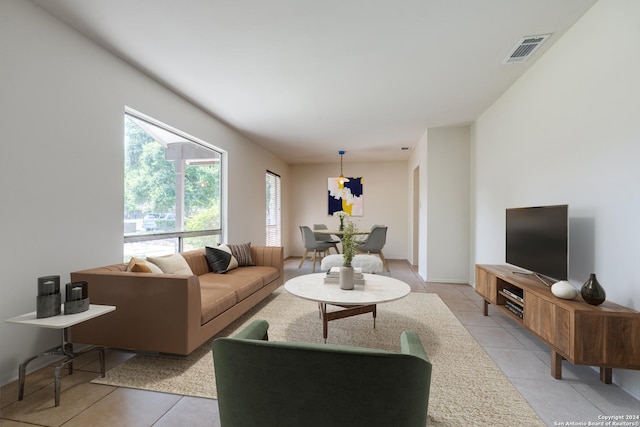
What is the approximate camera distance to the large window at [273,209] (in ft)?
22.0

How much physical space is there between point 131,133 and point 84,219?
1.07m

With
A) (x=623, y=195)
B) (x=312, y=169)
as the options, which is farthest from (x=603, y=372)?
(x=312, y=169)

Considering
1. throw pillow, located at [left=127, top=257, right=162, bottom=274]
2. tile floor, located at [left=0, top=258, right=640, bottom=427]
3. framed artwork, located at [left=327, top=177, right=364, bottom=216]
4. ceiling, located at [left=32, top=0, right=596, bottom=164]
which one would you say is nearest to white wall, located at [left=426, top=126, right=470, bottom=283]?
ceiling, located at [left=32, top=0, right=596, bottom=164]

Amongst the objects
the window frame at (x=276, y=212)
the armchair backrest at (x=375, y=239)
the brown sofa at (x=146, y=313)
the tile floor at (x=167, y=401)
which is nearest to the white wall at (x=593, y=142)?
the tile floor at (x=167, y=401)

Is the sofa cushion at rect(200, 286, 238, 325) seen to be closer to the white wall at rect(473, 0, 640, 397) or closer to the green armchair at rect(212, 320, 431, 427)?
the green armchair at rect(212, 320, 431, 427)

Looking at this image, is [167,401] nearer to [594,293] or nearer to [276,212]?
[594,293]

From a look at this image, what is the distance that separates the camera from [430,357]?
→ 2.19 m

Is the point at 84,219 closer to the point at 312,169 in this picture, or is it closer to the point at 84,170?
the point at 84,170

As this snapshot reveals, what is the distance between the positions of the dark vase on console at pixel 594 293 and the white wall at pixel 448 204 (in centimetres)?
294

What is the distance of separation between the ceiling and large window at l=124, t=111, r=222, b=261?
64cm

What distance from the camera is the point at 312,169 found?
310 inches

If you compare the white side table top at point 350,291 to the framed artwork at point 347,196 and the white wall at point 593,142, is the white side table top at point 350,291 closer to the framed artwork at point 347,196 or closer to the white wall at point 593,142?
the white wall at point 593,142

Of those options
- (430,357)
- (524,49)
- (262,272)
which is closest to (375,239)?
(262,272)

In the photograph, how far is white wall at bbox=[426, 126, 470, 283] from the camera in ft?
15.4
